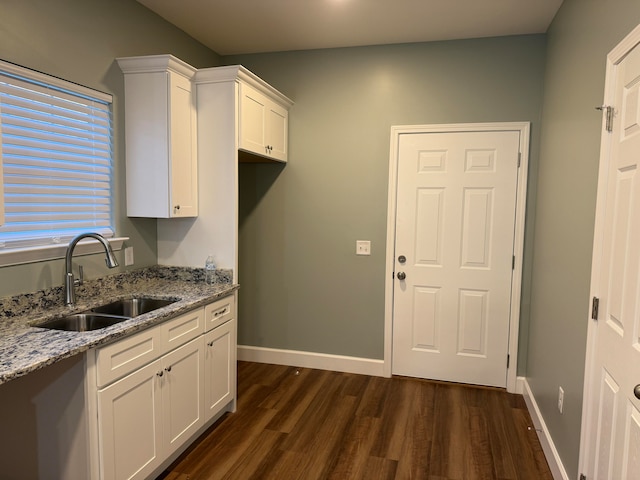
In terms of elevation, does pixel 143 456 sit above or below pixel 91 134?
below

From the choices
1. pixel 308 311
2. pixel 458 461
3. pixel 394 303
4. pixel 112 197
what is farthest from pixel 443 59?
pixel 458 461

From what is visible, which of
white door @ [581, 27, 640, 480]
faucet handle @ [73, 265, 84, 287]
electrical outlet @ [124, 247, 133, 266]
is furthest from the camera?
electrical outlet @ [124, 247, 133, 266]

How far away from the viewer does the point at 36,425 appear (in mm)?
1901

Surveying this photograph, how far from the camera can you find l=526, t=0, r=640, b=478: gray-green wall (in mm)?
1958

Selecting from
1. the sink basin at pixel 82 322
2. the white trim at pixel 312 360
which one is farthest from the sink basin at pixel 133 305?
the white trim at pixel 312 360

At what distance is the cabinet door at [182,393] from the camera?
2.29 metres

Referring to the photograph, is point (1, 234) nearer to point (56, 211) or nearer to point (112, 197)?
point (56, 211)

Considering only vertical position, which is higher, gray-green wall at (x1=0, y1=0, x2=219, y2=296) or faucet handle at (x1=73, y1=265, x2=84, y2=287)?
gray-green wall at (x1=0, y1=0, x2=219, y2=296)

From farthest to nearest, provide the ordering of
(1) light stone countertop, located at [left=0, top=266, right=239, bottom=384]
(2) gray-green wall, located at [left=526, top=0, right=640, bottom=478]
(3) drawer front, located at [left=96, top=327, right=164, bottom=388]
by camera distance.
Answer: (2) gray-green wall, located at [left=526, top=0, right=640, bottom=478], (3) drawer front, located at [left=96, top=327, right=164, bottom=388], (1) light stone countertop, located at [left=0, top=266, right=239, bottom=384]

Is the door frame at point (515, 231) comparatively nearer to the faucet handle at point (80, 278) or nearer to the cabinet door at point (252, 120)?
the cabinet door at point (252, 120)

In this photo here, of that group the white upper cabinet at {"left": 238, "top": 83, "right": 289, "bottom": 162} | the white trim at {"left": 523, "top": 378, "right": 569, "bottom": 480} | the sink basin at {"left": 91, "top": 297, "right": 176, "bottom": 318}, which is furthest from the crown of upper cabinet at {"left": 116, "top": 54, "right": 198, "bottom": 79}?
the white trim at {"left": 523, "top": 378, "right": 569, "bottom": 480}

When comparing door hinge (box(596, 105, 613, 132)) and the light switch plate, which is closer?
door hinge (box(596, 105, 613, 132))

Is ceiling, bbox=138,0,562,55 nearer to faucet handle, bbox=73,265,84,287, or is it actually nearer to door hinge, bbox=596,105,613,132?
door hinge, bbox=596,105,613,132

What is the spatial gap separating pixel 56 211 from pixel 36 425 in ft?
3.49
